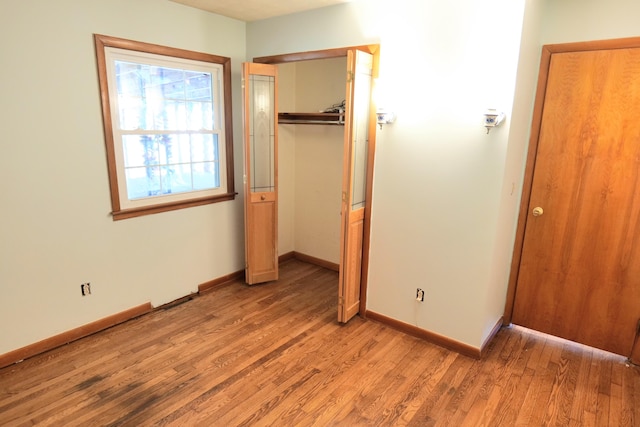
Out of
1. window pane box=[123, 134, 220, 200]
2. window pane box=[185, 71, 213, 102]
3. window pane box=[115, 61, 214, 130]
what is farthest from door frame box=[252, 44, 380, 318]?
window pane box=[123, 134, 220, 200]

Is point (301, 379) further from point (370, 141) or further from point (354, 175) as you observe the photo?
point (370, 141)

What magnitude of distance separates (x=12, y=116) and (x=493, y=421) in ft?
11.3

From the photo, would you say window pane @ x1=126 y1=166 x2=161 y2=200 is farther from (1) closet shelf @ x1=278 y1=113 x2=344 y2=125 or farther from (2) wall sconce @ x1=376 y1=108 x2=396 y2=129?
(2) wall sconce @ x1=376 y1=108 x2=396 y2=129

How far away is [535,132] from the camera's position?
2730mm

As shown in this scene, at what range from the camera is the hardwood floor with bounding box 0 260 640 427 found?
214 centimetres

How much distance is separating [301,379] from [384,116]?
76.6 inches

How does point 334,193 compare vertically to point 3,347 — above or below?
above

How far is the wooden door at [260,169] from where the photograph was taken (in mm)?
3408

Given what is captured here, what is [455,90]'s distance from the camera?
2490mm

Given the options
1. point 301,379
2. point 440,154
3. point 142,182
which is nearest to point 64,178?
point 142,182

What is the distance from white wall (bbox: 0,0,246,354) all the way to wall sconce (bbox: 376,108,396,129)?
1.71m

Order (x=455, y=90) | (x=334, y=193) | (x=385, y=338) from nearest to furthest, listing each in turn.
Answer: (x=455, y=90), (x=385, y=338), (x=334, y=193)

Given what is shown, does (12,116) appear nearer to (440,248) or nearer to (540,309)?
(440,248)

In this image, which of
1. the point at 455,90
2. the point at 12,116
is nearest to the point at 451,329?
the point at 455,90
